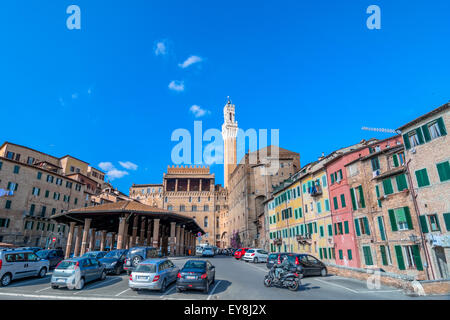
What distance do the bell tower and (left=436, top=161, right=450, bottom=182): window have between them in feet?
242

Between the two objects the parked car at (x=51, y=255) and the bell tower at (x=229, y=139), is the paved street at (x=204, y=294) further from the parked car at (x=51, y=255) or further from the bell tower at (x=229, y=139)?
the bell tower at (x=229, y=139)

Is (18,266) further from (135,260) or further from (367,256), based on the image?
(367,256)

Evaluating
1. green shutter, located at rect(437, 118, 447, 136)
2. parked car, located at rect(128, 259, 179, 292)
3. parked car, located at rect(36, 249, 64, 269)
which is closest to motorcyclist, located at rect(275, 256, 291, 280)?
parked car, located at rect(128, 259, 179, 292)

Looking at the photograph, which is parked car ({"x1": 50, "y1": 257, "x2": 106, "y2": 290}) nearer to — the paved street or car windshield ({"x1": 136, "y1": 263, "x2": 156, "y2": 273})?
the paved street

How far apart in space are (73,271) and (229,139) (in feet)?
282

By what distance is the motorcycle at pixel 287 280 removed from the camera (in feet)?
44.0

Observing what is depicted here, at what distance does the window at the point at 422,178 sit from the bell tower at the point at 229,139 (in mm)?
72350

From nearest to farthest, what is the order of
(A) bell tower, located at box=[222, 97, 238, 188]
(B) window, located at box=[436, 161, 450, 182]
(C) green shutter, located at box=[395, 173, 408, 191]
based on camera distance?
(B) window, located at box=[436, 161, 450, 182] → (C) green shutter, located at box=[395, 173, 408, 191] → (A) bell tower, located at box=[222, 97, 238, 188]

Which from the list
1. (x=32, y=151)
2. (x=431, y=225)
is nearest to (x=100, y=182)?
(x=32, y=151)

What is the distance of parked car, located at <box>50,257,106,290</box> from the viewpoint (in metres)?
12.6

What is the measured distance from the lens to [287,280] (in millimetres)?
13609
